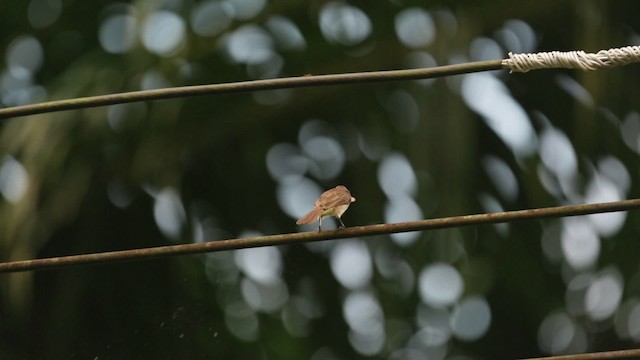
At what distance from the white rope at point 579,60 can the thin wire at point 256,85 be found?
0.14 metres

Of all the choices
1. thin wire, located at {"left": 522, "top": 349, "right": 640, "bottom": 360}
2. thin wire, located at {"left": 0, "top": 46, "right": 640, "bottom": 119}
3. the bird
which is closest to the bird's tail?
the bird

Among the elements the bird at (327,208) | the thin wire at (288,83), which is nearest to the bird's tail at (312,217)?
the bird at (327,208)

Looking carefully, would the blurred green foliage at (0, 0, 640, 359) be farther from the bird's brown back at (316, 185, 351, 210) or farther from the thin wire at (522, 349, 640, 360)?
the thin wire at (522, 349, 640, 360)

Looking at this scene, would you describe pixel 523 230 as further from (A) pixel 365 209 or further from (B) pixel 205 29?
(B) pixel 205 29

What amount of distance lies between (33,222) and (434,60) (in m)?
1.48

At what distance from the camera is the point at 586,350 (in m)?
6.93

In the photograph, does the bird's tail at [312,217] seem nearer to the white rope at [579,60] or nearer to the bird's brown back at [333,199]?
the bird's brown back at [333,199]

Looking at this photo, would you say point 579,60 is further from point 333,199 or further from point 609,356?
point 333,199

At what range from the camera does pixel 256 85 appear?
12.5 ft

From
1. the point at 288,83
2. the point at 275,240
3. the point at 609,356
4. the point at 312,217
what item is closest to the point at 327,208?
the point at 312,217

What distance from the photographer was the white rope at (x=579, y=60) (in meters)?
3.87

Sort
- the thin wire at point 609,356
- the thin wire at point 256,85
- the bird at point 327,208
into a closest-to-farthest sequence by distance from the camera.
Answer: the thin wire at point 609,356 < the thin wire at point 256,85 < the bird at point 327,208

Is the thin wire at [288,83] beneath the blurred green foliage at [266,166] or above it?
above

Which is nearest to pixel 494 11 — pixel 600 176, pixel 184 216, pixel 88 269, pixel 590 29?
pixel 590 29
